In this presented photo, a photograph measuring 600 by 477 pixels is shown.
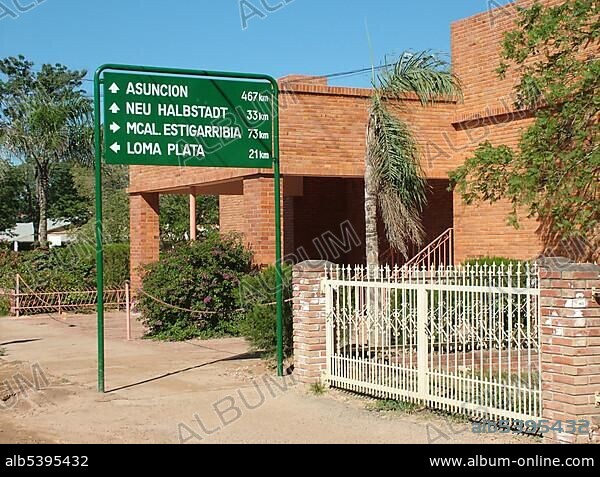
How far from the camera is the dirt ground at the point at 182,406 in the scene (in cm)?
840

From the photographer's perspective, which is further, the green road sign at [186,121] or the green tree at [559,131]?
the green tree at [559,131]

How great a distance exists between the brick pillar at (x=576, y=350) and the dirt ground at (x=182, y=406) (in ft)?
2.21

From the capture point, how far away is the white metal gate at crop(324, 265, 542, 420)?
26.7 ft

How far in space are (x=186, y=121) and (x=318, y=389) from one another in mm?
3914

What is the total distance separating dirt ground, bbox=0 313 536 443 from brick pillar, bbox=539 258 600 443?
2.21 feet

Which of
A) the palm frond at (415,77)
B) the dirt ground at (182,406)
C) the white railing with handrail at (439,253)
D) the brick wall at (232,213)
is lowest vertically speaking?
the dirt ground at (182,406)

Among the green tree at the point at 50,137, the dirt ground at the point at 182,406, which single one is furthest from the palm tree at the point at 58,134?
the dirt ground at the point at 182,406

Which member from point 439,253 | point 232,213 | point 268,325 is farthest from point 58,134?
point 268,325

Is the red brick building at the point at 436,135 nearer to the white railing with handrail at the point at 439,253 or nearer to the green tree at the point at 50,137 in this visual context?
the white railing with handrail at the point at 439,253

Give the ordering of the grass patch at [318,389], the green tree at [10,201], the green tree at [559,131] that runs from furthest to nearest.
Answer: the green tree at [10,201]
the green tree at [559,131]
the grass patch at [318,389]

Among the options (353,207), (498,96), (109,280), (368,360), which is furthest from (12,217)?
(368,360)

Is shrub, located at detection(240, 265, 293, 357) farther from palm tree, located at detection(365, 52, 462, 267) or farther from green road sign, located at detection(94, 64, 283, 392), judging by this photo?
palm tree, located at detection(365, 52, 462, 267)

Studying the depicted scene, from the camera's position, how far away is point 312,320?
35.9 feet
